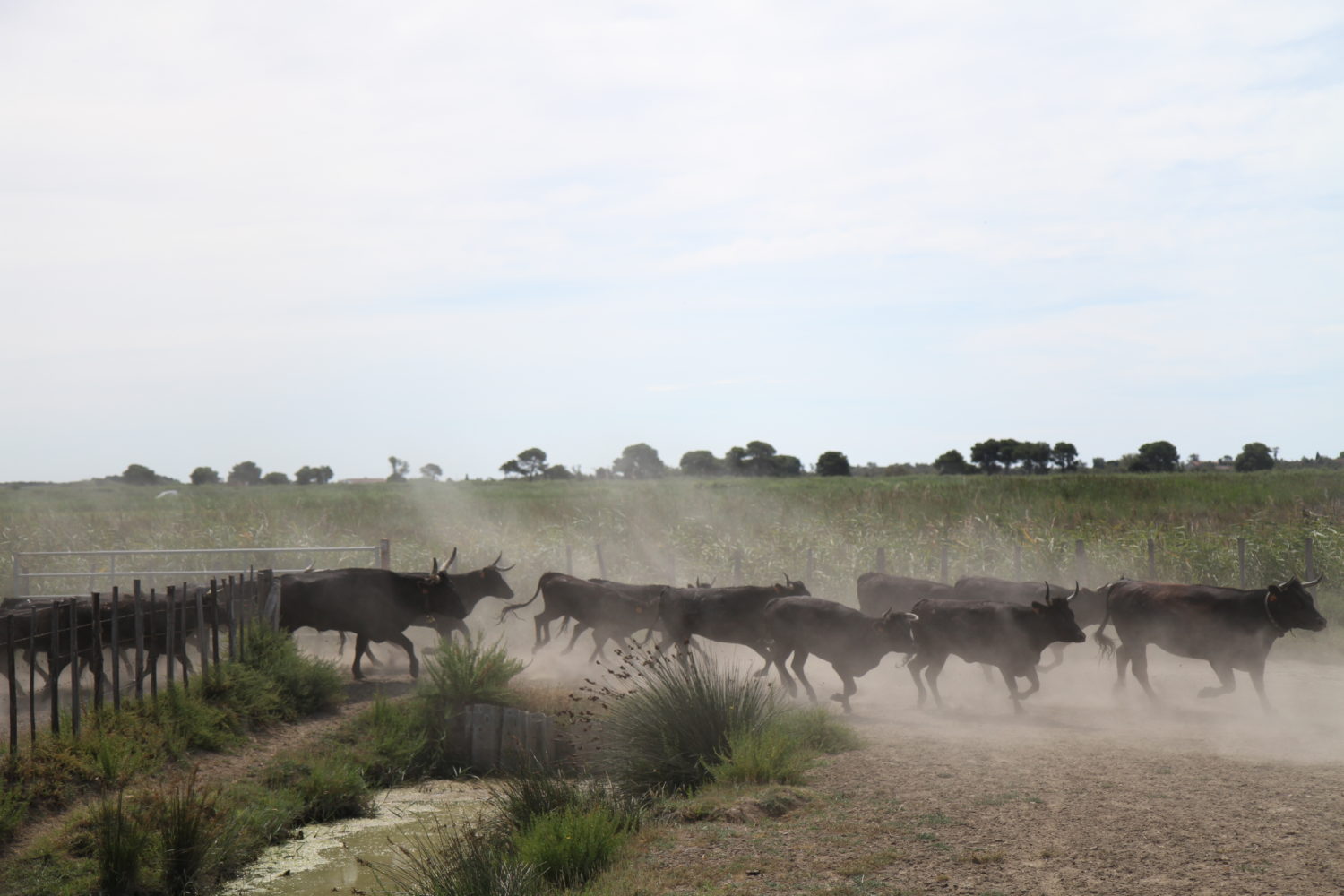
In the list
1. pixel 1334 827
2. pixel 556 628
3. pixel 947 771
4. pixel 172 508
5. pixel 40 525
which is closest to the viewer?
pixel 1334 827

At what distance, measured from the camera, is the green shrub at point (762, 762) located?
9.01m

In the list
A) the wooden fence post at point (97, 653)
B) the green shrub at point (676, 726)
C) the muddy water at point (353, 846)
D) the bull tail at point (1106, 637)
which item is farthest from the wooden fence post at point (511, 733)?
the bull tail at point (1106, 637)

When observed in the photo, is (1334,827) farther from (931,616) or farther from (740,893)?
(931,616)

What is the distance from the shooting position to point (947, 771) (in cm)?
919

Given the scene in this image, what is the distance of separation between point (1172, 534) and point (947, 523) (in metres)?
6.36

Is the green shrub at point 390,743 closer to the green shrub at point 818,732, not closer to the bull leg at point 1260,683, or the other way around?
the green shrub at point 818,732

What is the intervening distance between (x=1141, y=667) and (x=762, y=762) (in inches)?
267

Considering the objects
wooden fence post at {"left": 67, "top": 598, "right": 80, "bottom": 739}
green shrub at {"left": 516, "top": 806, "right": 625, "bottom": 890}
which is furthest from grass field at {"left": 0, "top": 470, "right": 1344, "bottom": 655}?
green shrub at {"left": 516, "top": 806, "right": 625, "bottom": 890}

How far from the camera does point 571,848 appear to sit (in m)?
7.40

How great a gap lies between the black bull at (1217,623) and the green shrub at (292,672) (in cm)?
963

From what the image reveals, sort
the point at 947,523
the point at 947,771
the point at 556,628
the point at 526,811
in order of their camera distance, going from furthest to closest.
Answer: the point at 947,523
the point at 556,628
the point at 947,771
the point at 526,811

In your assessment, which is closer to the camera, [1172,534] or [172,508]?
[1172,534]

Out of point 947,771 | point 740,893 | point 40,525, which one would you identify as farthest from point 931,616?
point 40,525

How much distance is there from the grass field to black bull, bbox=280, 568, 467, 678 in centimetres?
737
